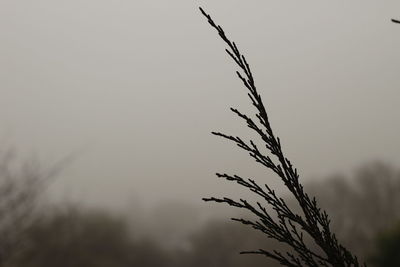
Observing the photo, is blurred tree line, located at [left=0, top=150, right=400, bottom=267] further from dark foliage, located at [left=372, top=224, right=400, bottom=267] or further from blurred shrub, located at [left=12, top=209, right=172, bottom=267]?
dark foliage, located at [left=372, top=224, right=400, bottom=267]

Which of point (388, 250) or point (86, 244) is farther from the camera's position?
point (86, 244)

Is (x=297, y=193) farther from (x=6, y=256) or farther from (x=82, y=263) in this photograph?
(x=82, y=263)

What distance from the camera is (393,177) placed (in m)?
33.4

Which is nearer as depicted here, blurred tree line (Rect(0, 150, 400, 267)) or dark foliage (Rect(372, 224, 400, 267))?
dark foliage (Rect(372, 224, 400, 267))

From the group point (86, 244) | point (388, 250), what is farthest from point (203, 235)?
point (388, 250)

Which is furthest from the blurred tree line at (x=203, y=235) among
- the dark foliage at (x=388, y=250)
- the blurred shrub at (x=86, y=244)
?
the dark foliage at (x=388, y=250)

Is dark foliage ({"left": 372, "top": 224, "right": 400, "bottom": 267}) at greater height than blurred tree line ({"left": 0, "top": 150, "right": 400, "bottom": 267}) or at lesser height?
lesser

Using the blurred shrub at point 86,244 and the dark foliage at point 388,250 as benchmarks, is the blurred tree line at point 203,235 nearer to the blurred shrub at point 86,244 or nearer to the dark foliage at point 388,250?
the blurred shrub at point 86,244

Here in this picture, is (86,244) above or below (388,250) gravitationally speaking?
above

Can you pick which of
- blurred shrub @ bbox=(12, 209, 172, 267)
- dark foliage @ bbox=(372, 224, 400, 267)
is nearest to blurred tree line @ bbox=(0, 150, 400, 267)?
blurred shrub @ bbox=(12, 209, 172, 267)

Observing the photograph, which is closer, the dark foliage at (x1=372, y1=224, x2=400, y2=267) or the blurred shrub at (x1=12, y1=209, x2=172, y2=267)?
the dark foliage at (x1=372, y1=224, x2=400, y2=267)

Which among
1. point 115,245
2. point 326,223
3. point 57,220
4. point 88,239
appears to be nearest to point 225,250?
point 115,245

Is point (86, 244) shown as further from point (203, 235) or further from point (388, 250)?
point (388, 250)

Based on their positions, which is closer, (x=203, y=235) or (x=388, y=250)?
(x=388, y=250)
